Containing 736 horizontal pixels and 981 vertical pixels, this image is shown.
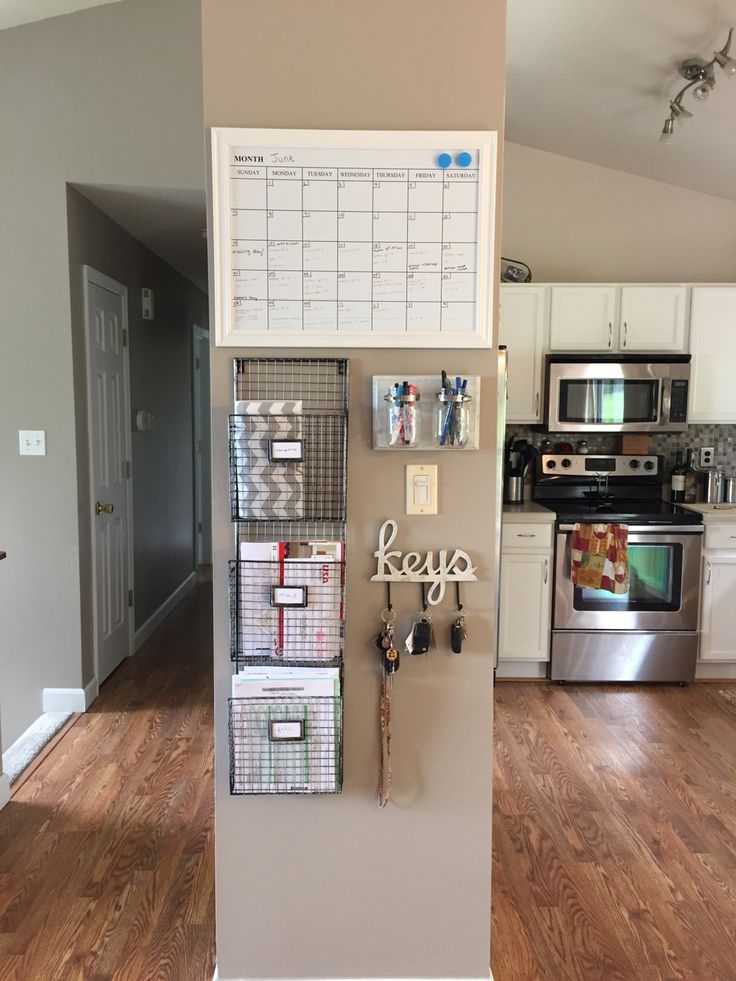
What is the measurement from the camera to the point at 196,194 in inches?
128

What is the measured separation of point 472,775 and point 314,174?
1409mm

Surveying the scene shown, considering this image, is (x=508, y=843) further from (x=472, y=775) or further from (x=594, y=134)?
(x=594, y=134)

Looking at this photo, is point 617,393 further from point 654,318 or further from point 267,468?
point 267,468

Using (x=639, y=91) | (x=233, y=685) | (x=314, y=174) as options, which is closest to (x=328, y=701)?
(x=233, y=685)

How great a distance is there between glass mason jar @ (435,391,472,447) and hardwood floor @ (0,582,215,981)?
1470 millimetres

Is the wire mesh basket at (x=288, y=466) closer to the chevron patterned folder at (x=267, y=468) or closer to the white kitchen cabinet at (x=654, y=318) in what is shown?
the chevron patterned folder at (x=267, y=468)

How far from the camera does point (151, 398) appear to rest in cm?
454

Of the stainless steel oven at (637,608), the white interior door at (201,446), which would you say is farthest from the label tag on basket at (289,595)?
the white interior door at (201,446)

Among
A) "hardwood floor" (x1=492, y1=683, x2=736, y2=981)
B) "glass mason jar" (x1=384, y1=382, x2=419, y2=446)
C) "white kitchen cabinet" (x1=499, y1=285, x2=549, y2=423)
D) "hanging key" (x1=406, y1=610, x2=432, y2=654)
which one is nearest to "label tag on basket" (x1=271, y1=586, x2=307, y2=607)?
"hanging key" (x1=406, y1=610, x2=432, y2=654)

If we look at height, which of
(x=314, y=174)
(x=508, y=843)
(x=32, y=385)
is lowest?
(x=508, y=843)

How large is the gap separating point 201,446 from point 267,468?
4951 millimetres

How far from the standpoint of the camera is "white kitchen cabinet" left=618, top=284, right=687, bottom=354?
389 centimetres

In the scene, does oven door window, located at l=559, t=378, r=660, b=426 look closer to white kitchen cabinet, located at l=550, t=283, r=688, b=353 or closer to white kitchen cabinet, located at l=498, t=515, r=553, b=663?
white kitchen cabinet, located at l=550, t=283, r=688, b=353

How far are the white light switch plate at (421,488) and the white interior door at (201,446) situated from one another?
4.56 meters
